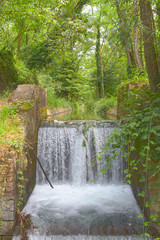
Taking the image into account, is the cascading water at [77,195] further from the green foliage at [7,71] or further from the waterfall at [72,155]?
the green foliage at [7,71]

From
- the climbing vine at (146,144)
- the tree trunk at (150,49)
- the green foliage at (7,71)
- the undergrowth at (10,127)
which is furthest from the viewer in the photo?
the green foliage at (7,71)

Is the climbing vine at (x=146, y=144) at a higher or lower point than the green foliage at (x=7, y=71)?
lower

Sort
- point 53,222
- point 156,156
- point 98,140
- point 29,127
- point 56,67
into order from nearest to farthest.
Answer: point 156,156 < point 53,222 < point 29,127 < point 98,140 < point 56,67

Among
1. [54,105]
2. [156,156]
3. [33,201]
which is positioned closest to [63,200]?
[33,201]

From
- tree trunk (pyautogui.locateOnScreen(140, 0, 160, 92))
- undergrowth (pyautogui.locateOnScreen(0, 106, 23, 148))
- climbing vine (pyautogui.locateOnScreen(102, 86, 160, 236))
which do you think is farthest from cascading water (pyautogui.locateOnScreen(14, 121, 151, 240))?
tree trunk (pyautogui.locateOnScreen(140, 0, 160, 92))

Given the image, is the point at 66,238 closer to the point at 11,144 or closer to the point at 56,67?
the point at 11,144

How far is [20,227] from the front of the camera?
152 inches

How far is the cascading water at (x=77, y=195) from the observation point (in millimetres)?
3869

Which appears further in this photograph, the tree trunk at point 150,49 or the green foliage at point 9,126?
the tree trunk at point 150,49

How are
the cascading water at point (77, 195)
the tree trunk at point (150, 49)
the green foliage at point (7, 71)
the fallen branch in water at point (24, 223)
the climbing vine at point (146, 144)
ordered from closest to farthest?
1. the climbing vine at point (146, 144)
2. the fallen branch in water at point (24, 223)
3. the cascading water at point (77, 195)
4. the tree trunk at point (150, 49)
5. the green foliage at point (7, 71)

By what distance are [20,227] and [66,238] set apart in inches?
35.6

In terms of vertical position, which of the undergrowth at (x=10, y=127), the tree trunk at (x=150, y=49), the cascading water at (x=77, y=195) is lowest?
the cascading water at (x=77, y=195)

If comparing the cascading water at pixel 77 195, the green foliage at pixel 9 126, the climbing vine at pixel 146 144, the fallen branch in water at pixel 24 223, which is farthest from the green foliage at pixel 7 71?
the climbing vine at pixel 146 144

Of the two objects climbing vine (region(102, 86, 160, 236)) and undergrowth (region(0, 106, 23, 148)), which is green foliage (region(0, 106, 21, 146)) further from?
climbing vine (region(102, 86, 160, 236))
